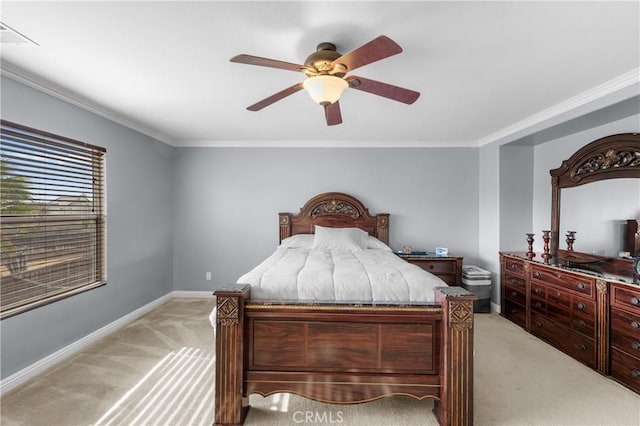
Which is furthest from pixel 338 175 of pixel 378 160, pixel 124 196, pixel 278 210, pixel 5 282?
pixel 5 282

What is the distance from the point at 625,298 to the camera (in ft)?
7.16

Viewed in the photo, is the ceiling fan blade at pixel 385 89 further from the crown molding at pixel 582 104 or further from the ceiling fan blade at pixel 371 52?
the crown molding at pixel 582 104

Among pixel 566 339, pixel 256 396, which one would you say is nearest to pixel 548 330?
pixel 566 339

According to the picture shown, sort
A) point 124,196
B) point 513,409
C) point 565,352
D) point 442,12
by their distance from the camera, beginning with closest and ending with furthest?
point 442,12, point 513,409, point 565,352, point 124,196

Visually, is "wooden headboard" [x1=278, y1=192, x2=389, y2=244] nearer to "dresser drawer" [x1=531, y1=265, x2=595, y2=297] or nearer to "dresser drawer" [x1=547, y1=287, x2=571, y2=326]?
"dresser drawer" [x1=531, y1=265, x2=595, y2=297]

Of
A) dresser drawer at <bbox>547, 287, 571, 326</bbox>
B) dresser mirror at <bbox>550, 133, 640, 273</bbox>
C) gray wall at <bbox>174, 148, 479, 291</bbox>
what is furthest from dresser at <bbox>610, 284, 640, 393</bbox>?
gray wall at <bbox>174, 148, 479, 291</bbox>

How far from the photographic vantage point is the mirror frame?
258 centimetres

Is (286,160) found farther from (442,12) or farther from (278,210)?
(442,12)

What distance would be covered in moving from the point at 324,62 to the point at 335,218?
2.72m

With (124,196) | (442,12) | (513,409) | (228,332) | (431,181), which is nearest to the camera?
(442,12)

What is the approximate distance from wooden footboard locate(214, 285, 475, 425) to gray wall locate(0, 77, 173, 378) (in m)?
1.79

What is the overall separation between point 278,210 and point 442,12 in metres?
3.25

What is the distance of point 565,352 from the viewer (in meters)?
2.66

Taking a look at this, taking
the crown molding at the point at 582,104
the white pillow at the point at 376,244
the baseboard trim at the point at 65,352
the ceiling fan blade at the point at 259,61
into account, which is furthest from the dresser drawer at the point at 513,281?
the baseboard trim at the point at 65,352
